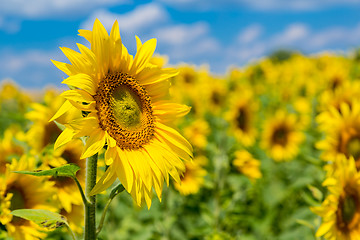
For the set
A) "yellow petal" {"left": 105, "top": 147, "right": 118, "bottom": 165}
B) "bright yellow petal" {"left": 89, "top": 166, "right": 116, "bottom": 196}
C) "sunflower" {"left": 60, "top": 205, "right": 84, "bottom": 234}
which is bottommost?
"sunflower" {"left": 60, "top": 205, "right": 84, "bottom": 234}

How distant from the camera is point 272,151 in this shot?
7.03m

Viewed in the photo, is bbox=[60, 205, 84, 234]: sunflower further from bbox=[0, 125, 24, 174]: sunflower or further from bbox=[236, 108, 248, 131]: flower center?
bbox=[236, 108, 248, 131]: flower center

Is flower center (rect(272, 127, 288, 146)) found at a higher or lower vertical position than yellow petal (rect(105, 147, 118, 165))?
lower

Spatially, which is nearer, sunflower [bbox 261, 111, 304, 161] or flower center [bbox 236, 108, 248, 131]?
flower center [bbox 236, 108, 248, 131]

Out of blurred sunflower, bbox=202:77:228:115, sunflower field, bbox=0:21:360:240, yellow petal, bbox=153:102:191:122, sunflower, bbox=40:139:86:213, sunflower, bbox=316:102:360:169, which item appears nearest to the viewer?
sunflower field, bbox=0:21:360:240

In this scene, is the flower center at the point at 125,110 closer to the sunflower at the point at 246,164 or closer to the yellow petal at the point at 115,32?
the yellow petal at the point at 115,32

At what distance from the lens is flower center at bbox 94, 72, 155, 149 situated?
76.1 inches

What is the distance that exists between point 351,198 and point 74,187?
1.88 m

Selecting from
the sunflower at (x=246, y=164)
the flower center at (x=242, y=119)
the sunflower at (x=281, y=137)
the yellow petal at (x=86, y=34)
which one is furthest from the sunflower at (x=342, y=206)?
the sunflower at (x=281, y=137)

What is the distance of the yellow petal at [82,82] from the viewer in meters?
1.75

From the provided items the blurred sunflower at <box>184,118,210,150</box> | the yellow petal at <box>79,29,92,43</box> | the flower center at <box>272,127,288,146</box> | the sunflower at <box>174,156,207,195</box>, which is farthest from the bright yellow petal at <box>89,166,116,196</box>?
the flower center at <box>272,127,288,146</box>

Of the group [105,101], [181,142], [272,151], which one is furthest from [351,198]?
[272,151]

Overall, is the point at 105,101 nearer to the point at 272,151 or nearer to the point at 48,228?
→ the point at 48,228

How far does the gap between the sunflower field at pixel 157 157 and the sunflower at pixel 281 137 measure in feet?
0.06
